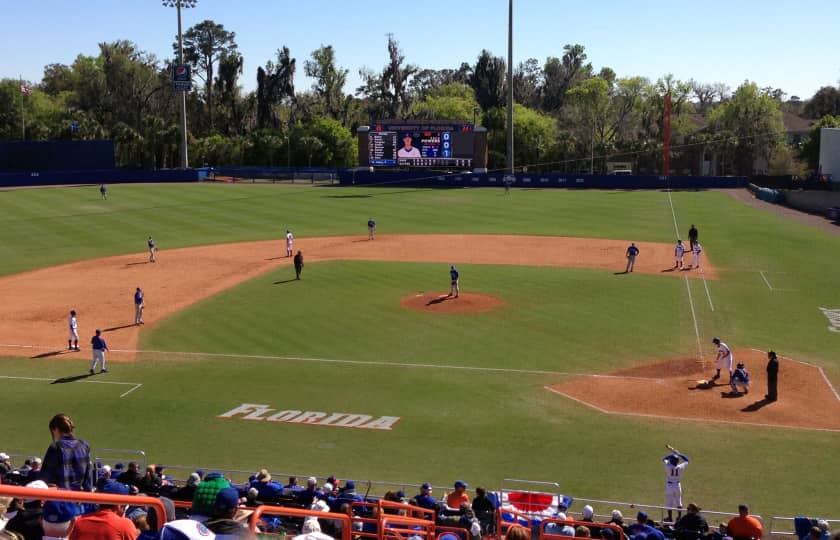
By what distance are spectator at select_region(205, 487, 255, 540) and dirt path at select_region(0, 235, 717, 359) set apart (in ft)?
74.6

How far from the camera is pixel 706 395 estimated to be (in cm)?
2198

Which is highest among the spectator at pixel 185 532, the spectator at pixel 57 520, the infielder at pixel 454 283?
the spectator at pixel 185 532

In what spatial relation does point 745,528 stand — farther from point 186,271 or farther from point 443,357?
point 186,271

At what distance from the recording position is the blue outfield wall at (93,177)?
303 ft

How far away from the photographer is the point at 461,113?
13025cm

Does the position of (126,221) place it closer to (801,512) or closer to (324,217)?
(324,217)

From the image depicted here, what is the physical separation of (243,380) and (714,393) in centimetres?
1366

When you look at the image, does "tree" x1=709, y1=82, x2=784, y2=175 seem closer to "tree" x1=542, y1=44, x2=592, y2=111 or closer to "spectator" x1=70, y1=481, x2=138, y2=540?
"tree" x1=542, y1=44, x2=592, y2=111

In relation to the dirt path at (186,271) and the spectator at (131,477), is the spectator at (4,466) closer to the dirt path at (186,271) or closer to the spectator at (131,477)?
the spectator at (131,477)

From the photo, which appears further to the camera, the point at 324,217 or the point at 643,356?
the point at 324,217

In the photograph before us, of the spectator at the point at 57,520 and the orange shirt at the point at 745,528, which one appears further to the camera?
the orange shirt at the point at 745,528

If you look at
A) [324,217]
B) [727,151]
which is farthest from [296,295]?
[727,151]

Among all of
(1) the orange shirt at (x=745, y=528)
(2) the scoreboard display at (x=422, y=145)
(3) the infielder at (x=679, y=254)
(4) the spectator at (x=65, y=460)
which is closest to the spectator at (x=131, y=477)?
(4) the spectator at (x=65, y=460)

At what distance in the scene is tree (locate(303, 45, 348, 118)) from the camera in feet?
454
